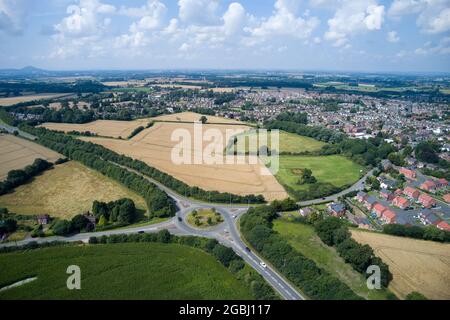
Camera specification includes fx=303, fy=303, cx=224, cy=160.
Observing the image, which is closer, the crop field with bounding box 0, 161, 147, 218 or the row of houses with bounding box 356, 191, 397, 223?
the row of houses with bounding box 356, 191, 397, 223

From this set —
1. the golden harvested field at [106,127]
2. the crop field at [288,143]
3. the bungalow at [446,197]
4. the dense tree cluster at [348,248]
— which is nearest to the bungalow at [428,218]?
the bungalow at [446,197]

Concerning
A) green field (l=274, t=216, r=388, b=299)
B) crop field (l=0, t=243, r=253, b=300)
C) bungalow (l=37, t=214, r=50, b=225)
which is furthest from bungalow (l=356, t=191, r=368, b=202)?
bungalow (l=37, t=214, r=50, b=225)

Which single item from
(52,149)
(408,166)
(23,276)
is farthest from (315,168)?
(52,149)

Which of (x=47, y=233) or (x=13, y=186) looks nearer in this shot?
(x=47, y=233)

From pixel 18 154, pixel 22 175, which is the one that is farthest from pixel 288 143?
pixel 18 154

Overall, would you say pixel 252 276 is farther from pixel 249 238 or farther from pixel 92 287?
pixel 92 287

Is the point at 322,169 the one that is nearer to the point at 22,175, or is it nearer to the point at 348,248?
the point at 348,248

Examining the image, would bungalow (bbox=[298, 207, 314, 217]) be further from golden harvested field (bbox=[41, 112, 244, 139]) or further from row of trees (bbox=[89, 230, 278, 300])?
golden harvested field (bbox=[41, 112, 244, 139])
